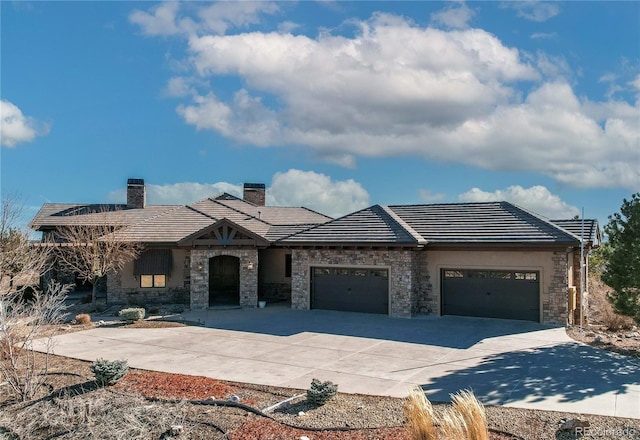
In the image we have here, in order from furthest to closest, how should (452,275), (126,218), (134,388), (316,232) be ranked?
(126,218) → (316,232) → (452,275) → (134,388)

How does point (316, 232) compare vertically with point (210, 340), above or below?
above

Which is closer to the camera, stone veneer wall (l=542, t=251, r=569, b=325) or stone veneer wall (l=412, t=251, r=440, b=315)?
stone veneer wall (l=542, t=251, r=569, b=325)

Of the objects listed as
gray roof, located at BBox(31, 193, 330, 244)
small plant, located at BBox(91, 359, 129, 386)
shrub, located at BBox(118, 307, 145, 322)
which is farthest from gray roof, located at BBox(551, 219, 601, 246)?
shrub, located at BBox(118, 307, 145, 322)

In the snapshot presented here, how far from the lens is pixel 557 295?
17469 millimetres

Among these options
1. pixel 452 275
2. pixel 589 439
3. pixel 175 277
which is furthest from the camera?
pixel 175 277

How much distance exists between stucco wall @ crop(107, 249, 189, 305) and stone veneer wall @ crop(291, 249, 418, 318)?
5.44m

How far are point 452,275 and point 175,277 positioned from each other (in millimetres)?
12679

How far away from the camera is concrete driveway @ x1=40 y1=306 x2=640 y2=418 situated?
10086 mm

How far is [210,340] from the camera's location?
15.5 metres

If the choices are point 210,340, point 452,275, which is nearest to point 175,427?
point 210,340

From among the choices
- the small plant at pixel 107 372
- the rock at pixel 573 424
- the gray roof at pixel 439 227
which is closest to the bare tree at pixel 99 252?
the gray roof at pixel 439 227

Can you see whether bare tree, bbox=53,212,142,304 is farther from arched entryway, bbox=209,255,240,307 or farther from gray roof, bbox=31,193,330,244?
arched entryway, bbox=209,255,240,307

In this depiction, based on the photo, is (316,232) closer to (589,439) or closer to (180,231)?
(180,231)

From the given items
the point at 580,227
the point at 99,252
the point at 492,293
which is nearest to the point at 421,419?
the point at 492,293
